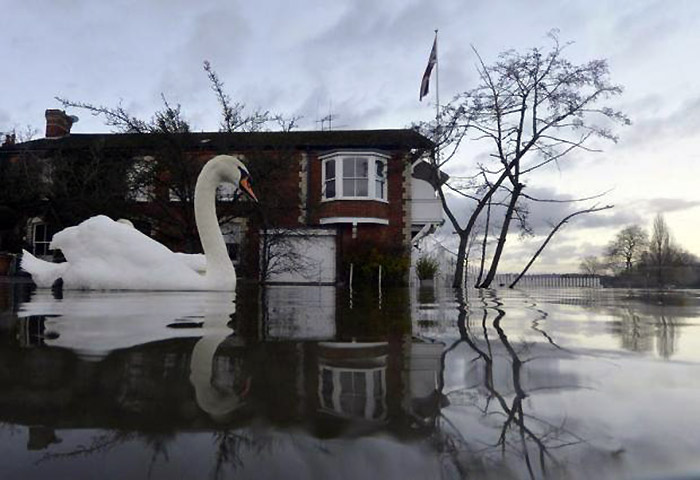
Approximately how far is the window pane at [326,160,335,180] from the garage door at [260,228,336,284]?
299 centimetres

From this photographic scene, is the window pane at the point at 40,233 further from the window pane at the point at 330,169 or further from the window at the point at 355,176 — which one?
the window at the point at 355,176

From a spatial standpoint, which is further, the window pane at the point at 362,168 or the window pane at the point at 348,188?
the window pane at the point at 348,188

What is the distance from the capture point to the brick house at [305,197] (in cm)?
2072

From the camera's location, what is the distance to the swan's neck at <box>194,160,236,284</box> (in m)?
9.16

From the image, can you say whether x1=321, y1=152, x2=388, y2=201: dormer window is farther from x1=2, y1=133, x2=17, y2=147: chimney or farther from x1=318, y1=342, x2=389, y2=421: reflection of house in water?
x1=318, y1=342, x2=389, y2=421: reflection of house in water

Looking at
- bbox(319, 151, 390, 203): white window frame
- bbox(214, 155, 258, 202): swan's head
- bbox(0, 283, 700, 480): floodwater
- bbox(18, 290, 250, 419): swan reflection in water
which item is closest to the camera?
bbox(0, 283, 700, 480): floodwater

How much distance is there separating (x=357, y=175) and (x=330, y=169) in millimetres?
1606

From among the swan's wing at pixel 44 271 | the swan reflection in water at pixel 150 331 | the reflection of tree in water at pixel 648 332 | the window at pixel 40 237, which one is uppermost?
the window at pixel 40 237

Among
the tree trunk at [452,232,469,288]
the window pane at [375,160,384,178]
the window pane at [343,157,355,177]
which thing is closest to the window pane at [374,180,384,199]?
the window pane at [375,160,384,178]

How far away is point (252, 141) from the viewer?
22344mm

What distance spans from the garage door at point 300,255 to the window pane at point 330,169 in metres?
2.99

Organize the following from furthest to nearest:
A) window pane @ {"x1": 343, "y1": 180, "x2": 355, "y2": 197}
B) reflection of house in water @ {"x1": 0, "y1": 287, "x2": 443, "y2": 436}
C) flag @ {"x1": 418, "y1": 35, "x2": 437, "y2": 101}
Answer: window pane @ {"x1": 343, "y1": 180, "x2": 355, "y2": 197} < flag @ {"x1": 418, "y1": 35, "x2": 437, "y2": 101} < reflection of house in water @ {"x1": 0, "y1": 287, "x2": 443, "y2": 436}

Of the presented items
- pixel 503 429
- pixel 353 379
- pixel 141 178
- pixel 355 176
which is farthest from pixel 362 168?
pixel 503 429

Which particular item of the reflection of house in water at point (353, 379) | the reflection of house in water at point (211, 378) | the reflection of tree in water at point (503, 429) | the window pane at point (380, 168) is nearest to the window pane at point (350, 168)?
the window pane at point (380, 168)
